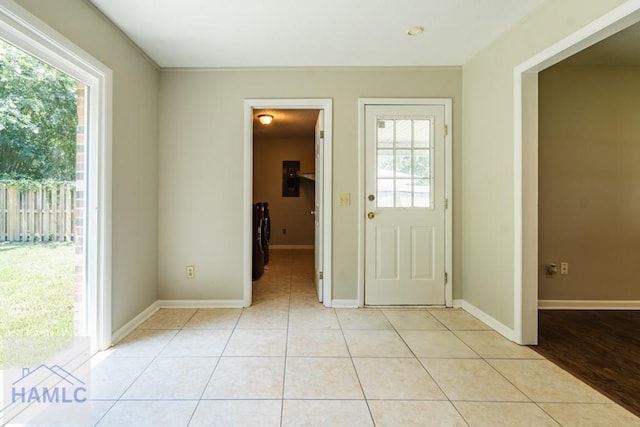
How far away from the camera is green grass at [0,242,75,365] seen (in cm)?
152

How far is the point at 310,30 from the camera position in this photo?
235 cm

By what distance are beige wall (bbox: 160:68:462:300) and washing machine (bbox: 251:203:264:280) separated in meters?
0.94

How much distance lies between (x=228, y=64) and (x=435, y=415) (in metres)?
3.16

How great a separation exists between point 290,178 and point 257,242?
2752 millimetres

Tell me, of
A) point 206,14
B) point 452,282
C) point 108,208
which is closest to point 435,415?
point 452,282

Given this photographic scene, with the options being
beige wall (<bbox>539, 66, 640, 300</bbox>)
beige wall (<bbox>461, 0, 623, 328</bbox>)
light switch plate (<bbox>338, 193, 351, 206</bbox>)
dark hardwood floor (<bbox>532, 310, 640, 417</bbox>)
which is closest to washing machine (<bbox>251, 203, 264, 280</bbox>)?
light switch plate (<bbox>338, 193, 351, 206</bbox>)

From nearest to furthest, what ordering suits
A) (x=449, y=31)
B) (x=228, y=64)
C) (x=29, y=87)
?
(x=29, y=87)
(x=449, y=31)
(x=228, y=64)

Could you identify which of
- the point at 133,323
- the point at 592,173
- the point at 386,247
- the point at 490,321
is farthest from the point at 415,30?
the point at 133,323

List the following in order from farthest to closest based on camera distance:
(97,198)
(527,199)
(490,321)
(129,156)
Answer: (490,321), (129,156), (527,199), (97,198)

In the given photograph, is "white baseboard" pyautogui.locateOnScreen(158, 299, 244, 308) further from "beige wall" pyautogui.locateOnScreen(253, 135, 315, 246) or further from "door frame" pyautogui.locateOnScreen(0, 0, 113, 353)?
"beige wall" pyautogui.locateOnScreen(253, 135, 315, 246)

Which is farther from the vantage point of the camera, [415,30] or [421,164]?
[421,164]

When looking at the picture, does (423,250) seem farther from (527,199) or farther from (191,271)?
Answer: (191,271)

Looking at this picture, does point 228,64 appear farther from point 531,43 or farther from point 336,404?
point 336,404

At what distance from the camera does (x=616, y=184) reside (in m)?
2.98
